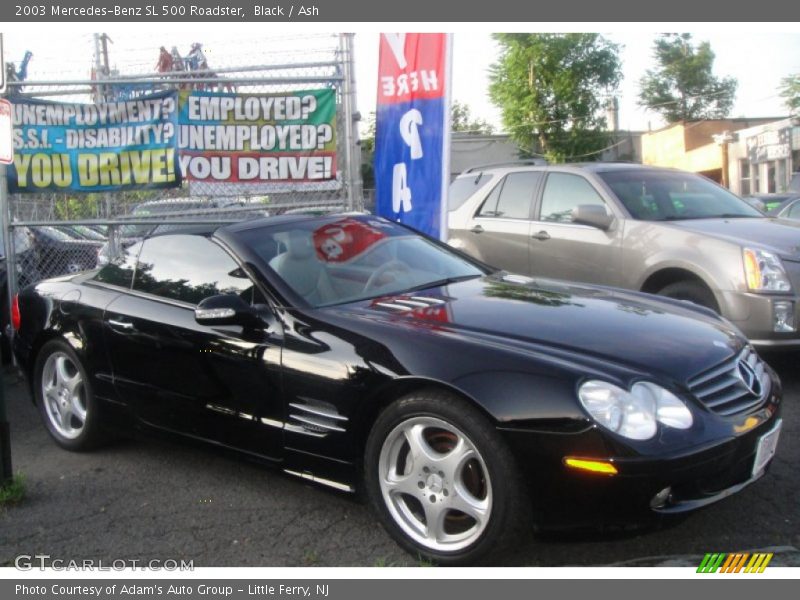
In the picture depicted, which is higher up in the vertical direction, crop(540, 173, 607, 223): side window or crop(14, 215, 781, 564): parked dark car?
crop(540, 173, 607, 223): side window

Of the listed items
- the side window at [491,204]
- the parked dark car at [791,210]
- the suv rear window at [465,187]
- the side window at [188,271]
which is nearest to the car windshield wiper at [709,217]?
the side window at [491,204]

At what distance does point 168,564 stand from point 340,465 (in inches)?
32.5

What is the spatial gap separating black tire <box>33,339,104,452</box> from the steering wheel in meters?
1.84

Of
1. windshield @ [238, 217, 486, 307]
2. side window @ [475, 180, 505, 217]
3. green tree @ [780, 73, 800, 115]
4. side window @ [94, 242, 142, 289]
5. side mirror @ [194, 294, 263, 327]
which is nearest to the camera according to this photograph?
side mirror @ [194, 294, 263, 327]

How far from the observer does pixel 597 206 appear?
660cm

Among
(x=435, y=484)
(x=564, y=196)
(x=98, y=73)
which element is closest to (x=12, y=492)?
(x=435, y=484)

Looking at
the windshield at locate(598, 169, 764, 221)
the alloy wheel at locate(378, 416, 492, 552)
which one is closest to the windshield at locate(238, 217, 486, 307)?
the alloy wheel at locate(378, 416, 492, 552)

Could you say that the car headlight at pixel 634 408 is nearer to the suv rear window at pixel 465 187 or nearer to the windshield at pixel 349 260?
the windshield at pixel 349 260

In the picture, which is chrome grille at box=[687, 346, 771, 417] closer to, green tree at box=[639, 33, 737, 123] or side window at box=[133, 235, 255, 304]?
side window at box=[133, 235, 255, 304]

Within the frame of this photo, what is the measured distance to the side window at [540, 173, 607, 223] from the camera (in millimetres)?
6988

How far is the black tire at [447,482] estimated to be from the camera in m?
3.06

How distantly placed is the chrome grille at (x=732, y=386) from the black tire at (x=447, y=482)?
84 cm

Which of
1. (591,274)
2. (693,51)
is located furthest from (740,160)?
(591,274)

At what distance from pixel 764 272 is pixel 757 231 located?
67cm
